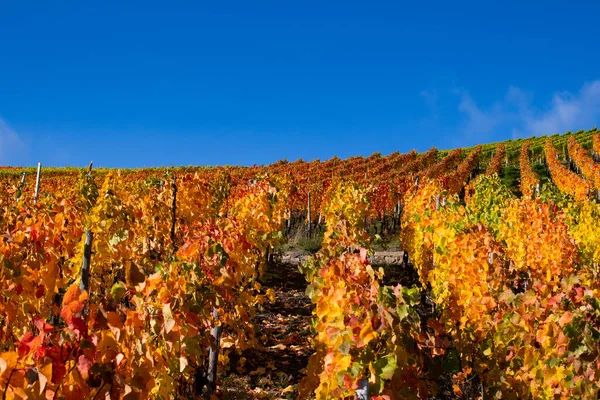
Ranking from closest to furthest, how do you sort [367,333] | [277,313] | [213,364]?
[367,333] < [213,364] < [277,313]

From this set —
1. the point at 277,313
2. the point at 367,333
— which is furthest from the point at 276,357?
the point at 367,333

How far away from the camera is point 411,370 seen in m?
3.08

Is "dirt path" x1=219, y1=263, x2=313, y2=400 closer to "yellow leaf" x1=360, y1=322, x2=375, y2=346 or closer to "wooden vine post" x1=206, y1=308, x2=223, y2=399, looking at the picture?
"wooden vine post" x1=206, y1=308, x2=223, y2=399

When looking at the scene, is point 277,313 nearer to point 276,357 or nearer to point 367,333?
point 276,357

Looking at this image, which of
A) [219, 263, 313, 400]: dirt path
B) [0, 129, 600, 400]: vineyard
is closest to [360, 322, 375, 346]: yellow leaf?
[0, 129, 600, 400]: vineyard

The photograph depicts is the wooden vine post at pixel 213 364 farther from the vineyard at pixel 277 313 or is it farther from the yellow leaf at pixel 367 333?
the yellow leaf at pixel 367 333

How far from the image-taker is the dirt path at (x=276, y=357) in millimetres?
5426

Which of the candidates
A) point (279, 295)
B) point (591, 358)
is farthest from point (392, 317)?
point (279, 295)

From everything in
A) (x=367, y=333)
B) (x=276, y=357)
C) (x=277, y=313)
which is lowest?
(x=276, y=357)

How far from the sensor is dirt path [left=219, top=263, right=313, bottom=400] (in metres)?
5.43

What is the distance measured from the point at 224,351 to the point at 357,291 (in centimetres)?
323

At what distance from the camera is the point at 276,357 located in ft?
21.5

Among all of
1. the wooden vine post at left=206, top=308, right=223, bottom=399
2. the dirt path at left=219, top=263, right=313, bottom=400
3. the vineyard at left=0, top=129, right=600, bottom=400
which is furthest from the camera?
the dirt path at left=219, top=263, right=313, bottom=400

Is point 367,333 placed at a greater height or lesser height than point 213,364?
greater
